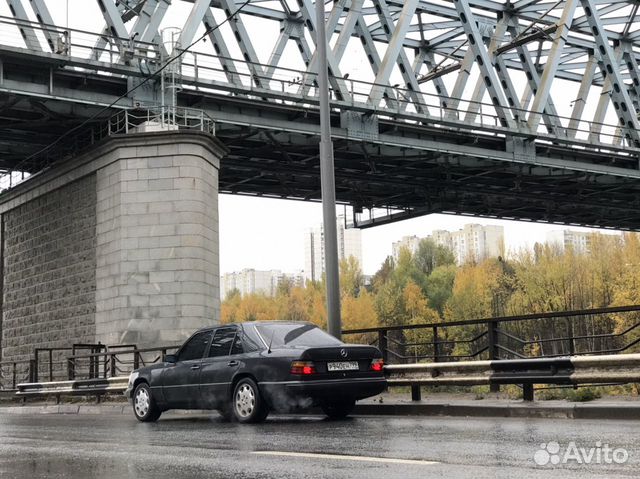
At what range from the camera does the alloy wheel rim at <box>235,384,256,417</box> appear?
12.9m

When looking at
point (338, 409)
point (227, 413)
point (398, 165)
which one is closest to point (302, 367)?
point (338, 409)

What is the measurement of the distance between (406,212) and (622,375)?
3703cm

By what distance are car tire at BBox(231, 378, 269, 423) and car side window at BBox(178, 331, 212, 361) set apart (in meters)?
1.29

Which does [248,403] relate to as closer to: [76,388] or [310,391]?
[310,391]

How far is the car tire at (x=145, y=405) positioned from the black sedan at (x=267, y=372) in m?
0.19

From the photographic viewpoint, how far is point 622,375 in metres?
11.4

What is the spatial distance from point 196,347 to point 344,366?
2.77 m

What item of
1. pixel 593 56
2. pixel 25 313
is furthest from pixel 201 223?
pixel 593 56

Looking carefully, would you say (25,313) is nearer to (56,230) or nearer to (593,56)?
(56,230)

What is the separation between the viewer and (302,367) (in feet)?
41.2

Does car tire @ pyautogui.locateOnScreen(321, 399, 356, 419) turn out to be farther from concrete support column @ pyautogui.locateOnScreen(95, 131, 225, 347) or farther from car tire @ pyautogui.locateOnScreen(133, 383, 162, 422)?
concrete support column @ pyautogui.locateOnScreen(95, 131, 225, 347)

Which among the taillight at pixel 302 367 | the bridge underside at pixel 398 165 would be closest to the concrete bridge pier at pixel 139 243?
the bridge underside at pixel 398 165

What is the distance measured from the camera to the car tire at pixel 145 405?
14.8 metres

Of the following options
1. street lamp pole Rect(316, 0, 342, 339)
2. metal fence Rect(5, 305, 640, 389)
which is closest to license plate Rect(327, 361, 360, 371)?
metal fence Rect(5, 305, 640, 389)
